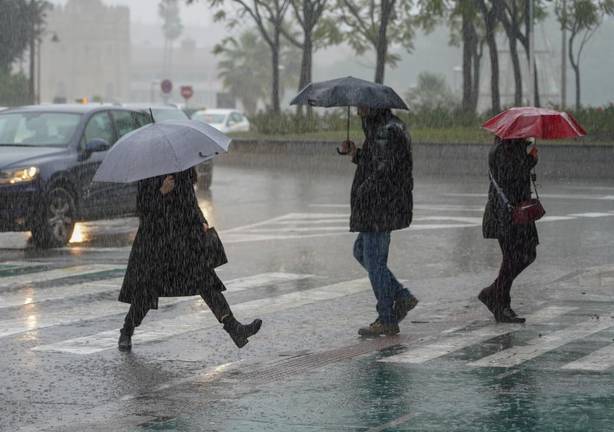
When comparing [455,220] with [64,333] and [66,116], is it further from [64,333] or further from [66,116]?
[64,333]

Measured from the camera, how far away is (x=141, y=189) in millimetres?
9531

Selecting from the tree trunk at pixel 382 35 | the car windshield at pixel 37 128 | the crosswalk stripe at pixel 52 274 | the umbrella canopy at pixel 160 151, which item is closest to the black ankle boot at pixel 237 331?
the umbrella canopy at pixel 160 151

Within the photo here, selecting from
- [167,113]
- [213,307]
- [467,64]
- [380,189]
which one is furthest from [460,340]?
[467,64]

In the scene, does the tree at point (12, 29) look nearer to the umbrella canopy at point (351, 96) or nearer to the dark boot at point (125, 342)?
the umbrella canopy at point (351, 96)

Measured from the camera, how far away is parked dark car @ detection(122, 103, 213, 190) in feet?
63.3

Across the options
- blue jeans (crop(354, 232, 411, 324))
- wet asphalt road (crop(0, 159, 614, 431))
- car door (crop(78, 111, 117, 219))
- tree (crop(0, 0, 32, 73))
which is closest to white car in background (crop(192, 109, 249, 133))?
tree (crop(0, 0, 32, 73))

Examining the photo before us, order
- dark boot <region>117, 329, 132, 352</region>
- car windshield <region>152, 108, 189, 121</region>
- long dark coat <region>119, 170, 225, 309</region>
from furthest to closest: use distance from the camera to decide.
Result: car windshield <region>152, 108, 189, 121</region> → dark boot <region>117, 329, 132, 352</region> → long dark coat <region>119, 170, 225, 309</region>

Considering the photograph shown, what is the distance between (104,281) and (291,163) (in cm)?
2275

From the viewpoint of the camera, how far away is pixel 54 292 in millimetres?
12531

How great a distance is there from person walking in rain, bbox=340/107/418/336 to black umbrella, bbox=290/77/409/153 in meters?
0.10

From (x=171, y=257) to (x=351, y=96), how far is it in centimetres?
171

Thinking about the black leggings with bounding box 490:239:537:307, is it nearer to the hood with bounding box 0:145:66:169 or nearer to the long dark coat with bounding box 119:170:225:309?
the long dark coat with bounding box 119:170:225:309

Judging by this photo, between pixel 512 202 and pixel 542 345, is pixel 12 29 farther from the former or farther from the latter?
pixel 542 345

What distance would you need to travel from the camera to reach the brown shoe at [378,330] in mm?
10211
